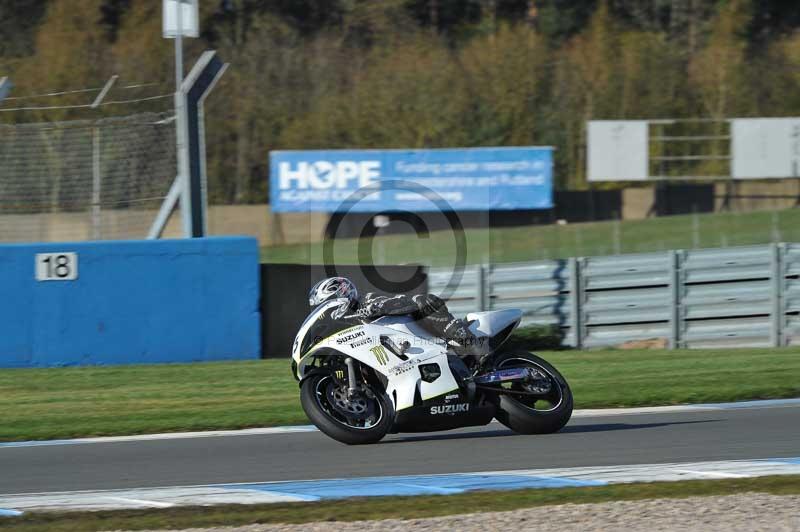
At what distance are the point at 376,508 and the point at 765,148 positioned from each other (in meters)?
31.4

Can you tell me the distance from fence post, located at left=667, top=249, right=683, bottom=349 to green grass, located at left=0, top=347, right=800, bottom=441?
72 centimetres

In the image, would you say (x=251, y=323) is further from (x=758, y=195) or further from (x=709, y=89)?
(x=709, y=89)

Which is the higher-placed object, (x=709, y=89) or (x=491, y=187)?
(x=709, y=89)

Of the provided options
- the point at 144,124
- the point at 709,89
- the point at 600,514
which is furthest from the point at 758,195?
the point at 600,514

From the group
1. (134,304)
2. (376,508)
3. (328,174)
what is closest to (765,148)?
(328,174)

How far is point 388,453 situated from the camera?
8844mm

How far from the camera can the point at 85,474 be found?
844 centimetres

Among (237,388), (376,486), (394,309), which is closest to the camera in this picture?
(376,486)

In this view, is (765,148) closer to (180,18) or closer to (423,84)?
(423,84)

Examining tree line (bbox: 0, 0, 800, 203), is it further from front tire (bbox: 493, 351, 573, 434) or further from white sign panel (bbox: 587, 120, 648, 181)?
front tire (bbox: 493, 351, 573, 434)

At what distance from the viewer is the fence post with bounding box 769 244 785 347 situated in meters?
16.0

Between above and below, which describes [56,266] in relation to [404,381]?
above

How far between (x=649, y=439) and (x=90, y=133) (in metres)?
10.4

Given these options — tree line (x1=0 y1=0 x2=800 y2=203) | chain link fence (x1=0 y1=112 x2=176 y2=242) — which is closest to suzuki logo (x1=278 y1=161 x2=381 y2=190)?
tree line (x1=0 y1=0 x2=800 y2=203)
